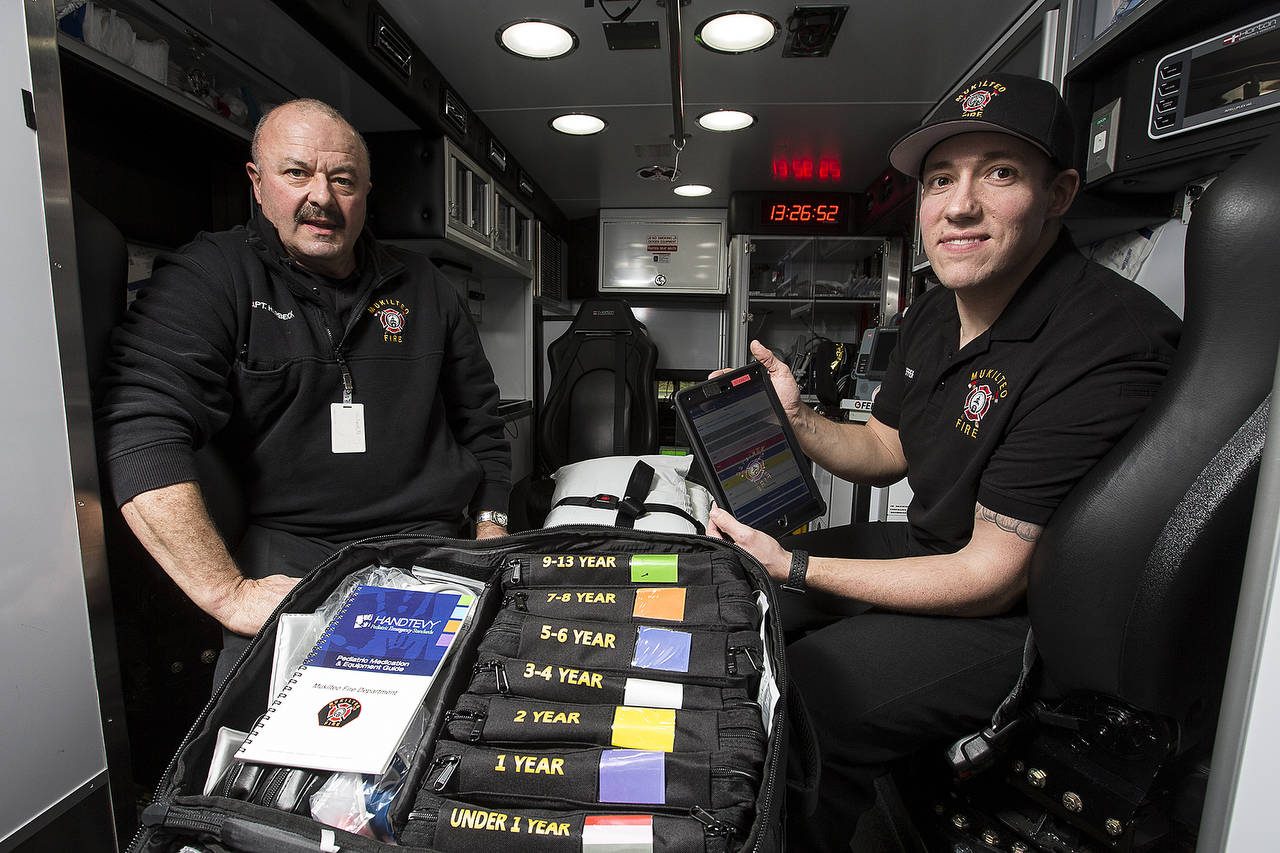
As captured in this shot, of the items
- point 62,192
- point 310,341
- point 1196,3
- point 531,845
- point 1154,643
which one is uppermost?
point 1196,3

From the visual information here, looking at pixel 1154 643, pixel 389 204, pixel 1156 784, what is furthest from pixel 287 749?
pixel 389 204

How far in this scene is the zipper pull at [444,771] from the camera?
551 millimetres

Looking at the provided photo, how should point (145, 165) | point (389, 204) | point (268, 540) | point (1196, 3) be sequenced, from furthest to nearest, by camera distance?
point (389, 204), point (145, 165), point (268, 540), point (1196, 3)

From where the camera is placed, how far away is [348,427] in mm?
1302

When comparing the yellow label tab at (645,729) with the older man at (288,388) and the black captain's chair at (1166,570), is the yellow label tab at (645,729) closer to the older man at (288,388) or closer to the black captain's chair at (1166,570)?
the black captain's chair at (1166,570)

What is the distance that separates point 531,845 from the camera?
51 cm

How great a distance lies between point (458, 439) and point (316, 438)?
396mm

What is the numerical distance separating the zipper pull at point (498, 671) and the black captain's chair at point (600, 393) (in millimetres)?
2548

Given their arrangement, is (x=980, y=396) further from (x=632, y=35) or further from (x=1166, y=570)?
(x=632, y=35)

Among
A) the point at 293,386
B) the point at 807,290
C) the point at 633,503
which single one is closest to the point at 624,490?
the point at 633,503

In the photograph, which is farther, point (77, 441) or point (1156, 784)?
point (77, 441)

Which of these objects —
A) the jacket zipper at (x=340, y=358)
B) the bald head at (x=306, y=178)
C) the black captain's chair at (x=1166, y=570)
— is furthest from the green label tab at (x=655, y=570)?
the bald head at (x=306, y=178)

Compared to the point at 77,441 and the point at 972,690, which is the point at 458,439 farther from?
the point at 972,690

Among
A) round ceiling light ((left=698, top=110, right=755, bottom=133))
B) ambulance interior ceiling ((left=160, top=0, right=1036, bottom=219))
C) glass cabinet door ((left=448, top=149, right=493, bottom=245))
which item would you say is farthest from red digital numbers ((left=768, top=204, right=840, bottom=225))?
glass cabinet door ((left=448, top=149, right=493, bottom=245))
